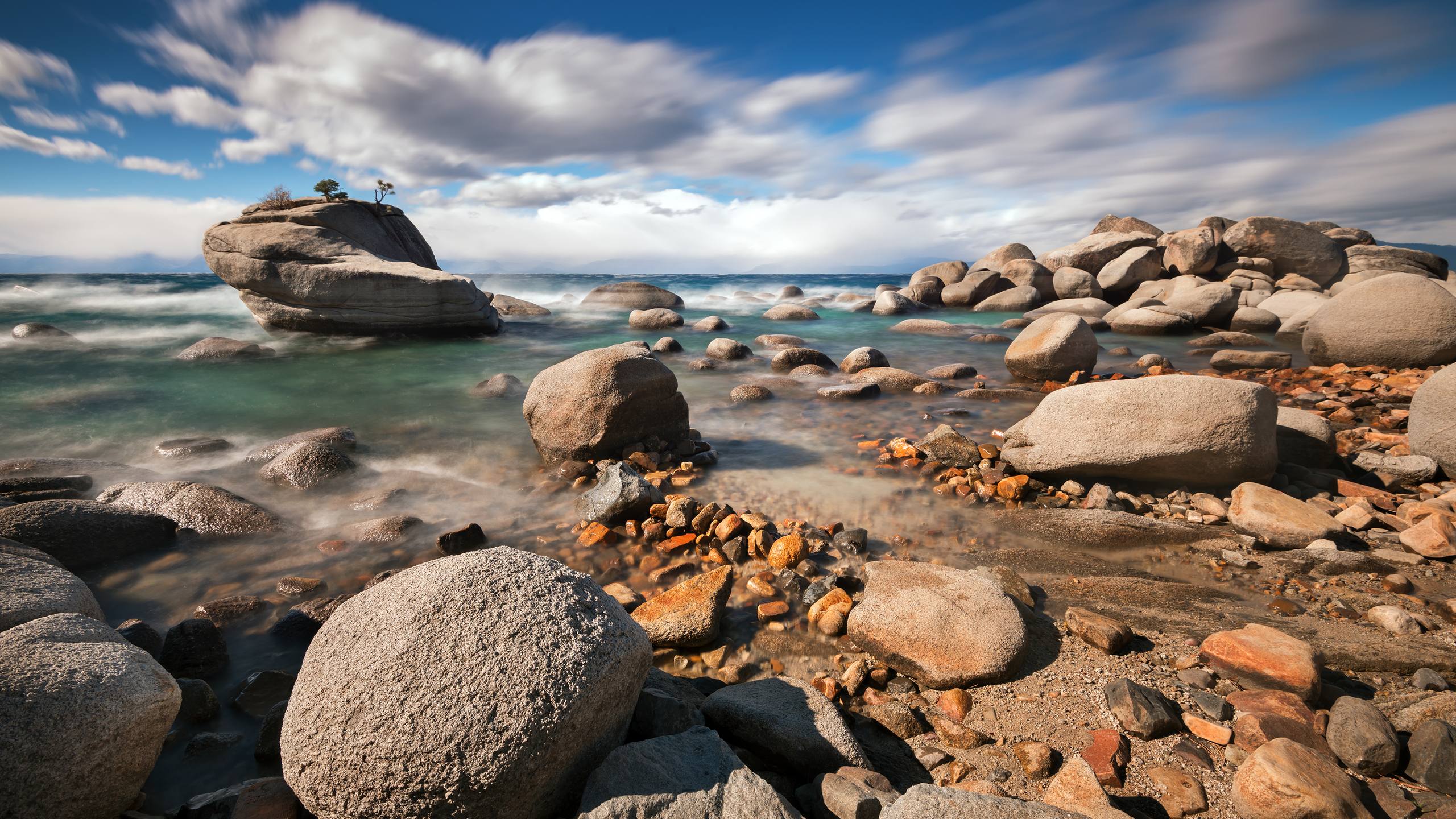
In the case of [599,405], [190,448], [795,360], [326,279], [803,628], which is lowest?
[803,628]

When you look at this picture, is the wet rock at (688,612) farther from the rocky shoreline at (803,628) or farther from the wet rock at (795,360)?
the wet rock at (795,360)

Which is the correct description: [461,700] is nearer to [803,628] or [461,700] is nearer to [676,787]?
[676,787]

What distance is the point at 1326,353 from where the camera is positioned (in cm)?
944

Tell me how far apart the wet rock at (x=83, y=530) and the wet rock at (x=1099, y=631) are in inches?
249

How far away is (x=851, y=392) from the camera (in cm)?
909

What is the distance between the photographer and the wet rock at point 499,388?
9742 millimetres

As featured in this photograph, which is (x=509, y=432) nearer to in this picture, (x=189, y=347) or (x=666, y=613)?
(x=666, y=613)

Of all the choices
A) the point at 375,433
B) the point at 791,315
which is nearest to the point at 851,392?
the point at 375,433

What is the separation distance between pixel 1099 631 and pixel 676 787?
2.36m

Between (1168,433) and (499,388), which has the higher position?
(1168,433)

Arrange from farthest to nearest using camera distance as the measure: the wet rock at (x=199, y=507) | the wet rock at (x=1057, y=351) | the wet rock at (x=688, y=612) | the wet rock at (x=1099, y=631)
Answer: the wet rock at (x=1057, y=351), the wet rock at (x=199, y=507), the wet rock at (x=688, y=612), the wet rock at (x=1099, y=631)

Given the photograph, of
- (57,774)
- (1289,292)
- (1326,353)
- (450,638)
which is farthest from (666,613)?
(1289,292)

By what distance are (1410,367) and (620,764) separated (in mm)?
12481

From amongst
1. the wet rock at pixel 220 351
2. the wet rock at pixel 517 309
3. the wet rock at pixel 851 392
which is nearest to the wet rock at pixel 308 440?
the wet rock at pixel 851 392
